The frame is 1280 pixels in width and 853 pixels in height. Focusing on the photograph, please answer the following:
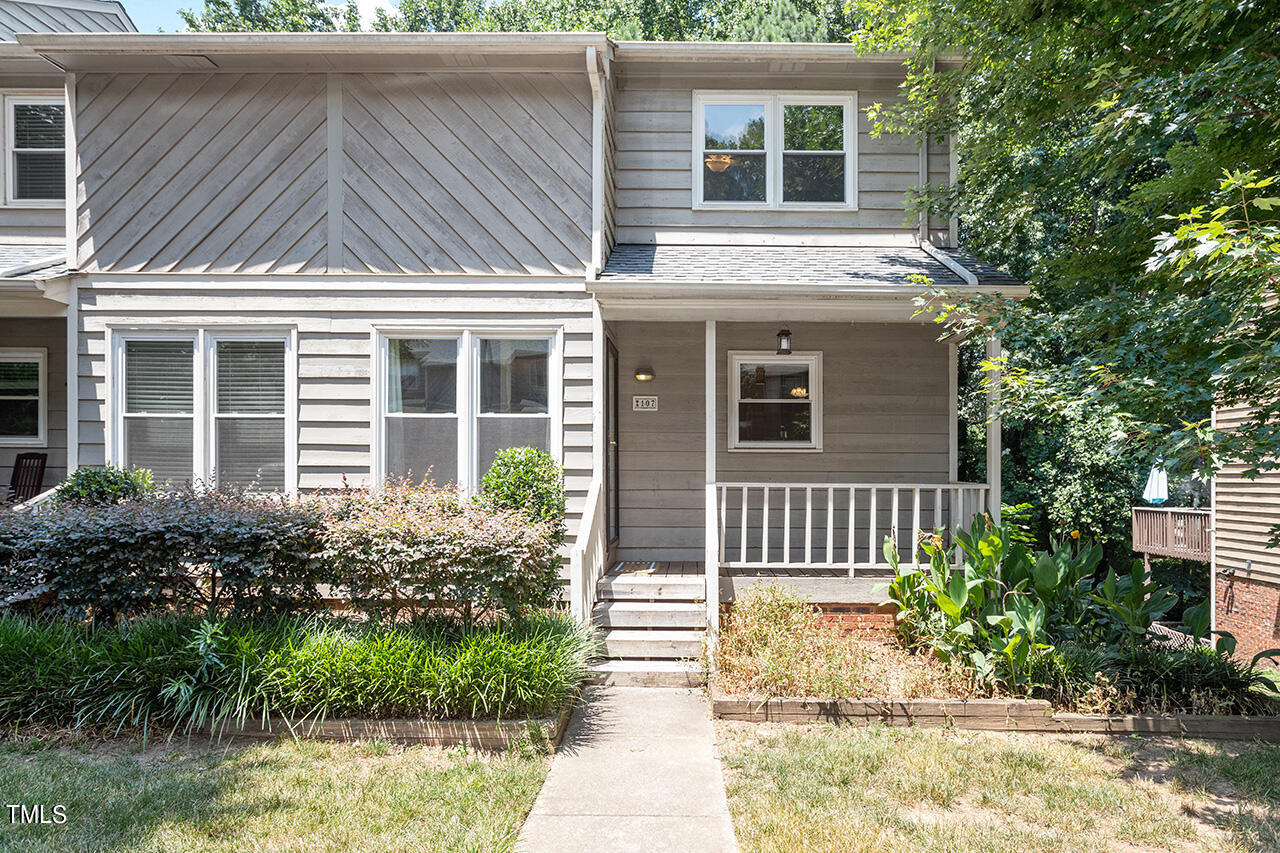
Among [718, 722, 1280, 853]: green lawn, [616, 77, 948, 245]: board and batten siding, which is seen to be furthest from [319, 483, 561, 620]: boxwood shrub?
[616, 77, 948, 245]: board and batten siding

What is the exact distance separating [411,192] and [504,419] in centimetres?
233

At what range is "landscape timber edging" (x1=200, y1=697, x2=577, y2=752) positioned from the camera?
466cm

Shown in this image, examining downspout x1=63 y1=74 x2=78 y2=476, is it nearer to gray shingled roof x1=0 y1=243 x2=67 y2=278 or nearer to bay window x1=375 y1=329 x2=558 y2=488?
gray shingled roof x1=0 y1=243 x2=67 y2=278

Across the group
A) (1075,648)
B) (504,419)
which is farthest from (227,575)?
(1075,648)

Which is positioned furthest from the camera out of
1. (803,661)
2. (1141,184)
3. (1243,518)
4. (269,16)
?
(269,16)

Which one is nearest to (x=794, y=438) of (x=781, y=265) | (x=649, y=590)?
(x=781, y=265)

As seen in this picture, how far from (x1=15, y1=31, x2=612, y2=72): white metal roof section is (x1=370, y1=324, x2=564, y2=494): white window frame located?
2469 mm

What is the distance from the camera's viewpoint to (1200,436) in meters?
4.29

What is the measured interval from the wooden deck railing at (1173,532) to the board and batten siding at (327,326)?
11601 mm

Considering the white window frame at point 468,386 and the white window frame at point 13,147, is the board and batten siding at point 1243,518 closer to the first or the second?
the white window frame at point 468,386

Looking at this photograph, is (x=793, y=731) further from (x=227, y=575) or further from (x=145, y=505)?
(x=145, y=505)

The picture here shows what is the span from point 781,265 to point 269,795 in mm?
6011

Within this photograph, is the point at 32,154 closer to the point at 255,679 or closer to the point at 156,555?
the point at 156,555

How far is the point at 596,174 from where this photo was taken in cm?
723
